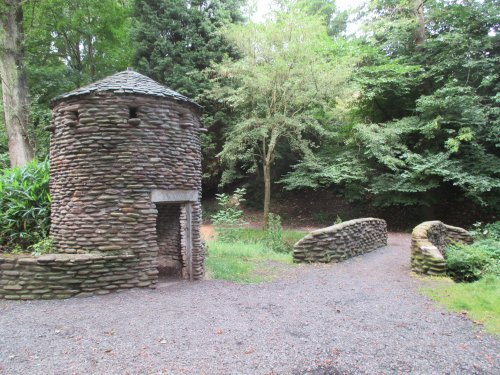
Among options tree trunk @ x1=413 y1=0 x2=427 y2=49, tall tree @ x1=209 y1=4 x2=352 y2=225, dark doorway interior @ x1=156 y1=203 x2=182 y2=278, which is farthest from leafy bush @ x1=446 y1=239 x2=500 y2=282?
tree trunk @ x1=413 y1=0 x2=427 y2=49

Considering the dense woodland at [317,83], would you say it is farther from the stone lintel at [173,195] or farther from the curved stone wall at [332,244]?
the stone lintel at [173,195]

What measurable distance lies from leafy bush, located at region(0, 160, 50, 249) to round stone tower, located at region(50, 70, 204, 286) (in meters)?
0.74

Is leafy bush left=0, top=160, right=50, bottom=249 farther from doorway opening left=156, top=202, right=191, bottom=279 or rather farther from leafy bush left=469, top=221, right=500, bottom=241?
leafy bush left=469, top=221, right=500, bottom=241

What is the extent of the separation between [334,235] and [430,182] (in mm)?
6198

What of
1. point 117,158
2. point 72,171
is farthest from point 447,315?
point 72,171

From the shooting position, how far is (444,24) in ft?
48.1

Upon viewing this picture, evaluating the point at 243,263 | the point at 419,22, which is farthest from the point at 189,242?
the point at 419,22

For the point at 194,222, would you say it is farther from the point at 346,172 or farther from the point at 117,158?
the point at 346,172

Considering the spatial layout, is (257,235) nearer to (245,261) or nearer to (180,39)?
(245,261)

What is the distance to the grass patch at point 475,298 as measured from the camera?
446 cm

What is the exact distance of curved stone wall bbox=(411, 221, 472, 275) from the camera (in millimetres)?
6812

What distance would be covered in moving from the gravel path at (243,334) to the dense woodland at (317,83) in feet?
27.1

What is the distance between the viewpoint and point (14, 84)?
1159 centimetres

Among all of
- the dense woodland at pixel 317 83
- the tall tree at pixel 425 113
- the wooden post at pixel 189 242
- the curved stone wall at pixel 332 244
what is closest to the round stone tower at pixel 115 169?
the wooden post at pixel 189 242
